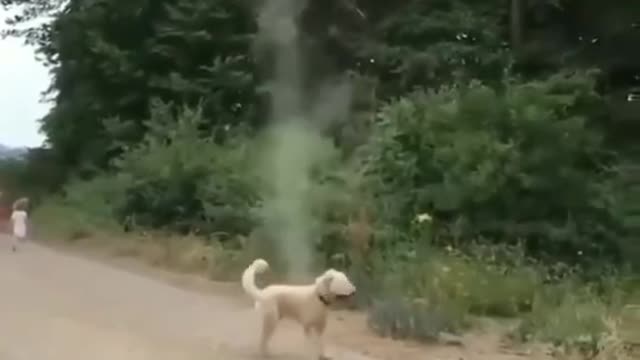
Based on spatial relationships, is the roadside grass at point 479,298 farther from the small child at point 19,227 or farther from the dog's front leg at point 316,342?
the small child at point 19,227

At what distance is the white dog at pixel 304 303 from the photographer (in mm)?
10062

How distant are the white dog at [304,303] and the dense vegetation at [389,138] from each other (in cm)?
161

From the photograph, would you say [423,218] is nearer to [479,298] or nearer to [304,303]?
[479,298]

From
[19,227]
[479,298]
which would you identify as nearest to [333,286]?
[479,298]

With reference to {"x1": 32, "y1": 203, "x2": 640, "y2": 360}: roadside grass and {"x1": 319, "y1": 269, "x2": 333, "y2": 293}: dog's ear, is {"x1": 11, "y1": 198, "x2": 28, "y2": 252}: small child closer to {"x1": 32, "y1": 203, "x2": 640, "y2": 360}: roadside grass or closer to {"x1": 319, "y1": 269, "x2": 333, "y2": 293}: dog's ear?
{"x1": 32, "y1": 203, "x2": 640, "y2": 360}: roadside grass

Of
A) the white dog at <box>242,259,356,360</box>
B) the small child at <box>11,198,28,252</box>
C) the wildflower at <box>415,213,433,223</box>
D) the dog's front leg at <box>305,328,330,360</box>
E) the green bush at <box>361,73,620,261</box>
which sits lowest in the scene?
the dog's front leg at <box>305,328,330,360</box>

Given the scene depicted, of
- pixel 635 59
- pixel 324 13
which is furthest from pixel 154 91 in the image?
pixel 635 59

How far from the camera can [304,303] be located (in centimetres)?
1022

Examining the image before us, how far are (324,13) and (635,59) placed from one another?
6.74 m

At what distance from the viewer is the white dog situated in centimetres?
1006

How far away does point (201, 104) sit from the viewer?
30.3 meters

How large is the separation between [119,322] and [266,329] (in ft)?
8.82

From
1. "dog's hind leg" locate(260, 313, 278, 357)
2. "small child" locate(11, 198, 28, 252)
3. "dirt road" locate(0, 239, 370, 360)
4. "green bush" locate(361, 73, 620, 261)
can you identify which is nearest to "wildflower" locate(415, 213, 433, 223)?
"green bush" locate(361, 73, 620, 261)

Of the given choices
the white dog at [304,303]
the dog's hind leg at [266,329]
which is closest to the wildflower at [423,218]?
the white dog at [304,303]
